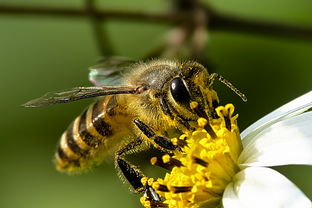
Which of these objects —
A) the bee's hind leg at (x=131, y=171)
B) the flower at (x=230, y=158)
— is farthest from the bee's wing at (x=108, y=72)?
the flower at (x=230, y=158)

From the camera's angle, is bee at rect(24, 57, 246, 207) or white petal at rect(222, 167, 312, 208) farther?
bee at rect(24, 57, 246, 207)

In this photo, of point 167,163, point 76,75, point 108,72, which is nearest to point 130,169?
point 167,163

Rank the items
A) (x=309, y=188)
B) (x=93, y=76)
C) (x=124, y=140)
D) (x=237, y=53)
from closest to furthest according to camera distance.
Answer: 1. (x=124, y=140)
2. (x=93, y=76)
3. (x=309, y=188)
4. (x=237, y=53)

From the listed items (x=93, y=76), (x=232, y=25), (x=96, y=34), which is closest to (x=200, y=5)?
(x=232, y=25)

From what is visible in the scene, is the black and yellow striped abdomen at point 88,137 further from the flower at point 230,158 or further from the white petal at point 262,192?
the white petal at point 262,192

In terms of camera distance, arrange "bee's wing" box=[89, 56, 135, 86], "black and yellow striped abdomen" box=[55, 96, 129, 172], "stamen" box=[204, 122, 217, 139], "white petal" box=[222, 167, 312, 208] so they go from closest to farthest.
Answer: "white petal" box=[222, 167, 312, 208] < "stamen" box=[204, 122, 217, 139] < "black and yellow striped abdomen" box=[55, 96, 129, 172] < "bee's wing" box=[89, 56, 135, 86]

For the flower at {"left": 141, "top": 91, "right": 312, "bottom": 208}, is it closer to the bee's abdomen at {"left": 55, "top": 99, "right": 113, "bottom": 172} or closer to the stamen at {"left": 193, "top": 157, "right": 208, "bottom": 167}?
the stamen at {"left": 193, "top": 157, "right": 208, "bottom": 167}

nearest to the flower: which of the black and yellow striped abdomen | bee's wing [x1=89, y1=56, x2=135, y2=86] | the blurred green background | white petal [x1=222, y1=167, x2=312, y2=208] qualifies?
white petal [x1=222, y1=167, x2=312, y2=208]

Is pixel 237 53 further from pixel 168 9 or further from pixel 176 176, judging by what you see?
pixel 176 176

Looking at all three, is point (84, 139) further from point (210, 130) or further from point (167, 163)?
point (210, 130)
